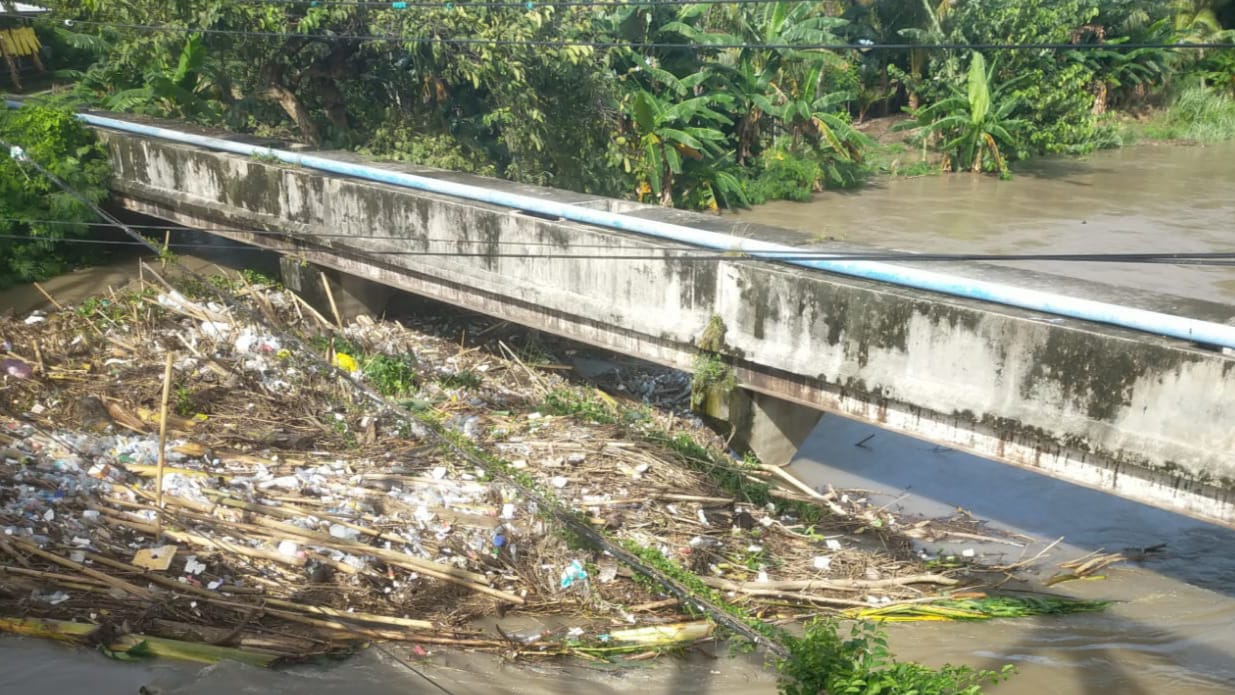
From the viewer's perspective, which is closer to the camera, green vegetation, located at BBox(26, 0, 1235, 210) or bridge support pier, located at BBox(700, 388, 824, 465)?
bridge support pier, located at BBox(700, 388, 824, 465)

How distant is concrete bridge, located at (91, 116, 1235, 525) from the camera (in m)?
4.83

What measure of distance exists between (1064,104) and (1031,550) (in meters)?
17.4

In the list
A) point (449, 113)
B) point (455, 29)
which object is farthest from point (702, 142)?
point (455, 29)

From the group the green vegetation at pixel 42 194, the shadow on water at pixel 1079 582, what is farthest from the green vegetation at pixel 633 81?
the shadow on water at pixel 1079 582

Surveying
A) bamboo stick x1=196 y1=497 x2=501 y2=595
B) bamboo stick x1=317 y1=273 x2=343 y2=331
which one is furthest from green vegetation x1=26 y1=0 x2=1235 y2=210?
bamboo stick x1=196 y1=497 x2=501 y2=595

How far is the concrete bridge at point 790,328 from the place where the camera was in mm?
4828

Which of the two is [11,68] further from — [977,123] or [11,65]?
[977,123]

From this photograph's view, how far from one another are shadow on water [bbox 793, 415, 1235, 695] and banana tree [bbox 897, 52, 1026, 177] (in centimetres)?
1282

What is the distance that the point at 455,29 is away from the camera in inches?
400

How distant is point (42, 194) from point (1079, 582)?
9770 millimetres

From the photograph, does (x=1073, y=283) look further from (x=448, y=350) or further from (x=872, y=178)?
(x=872, y=178)

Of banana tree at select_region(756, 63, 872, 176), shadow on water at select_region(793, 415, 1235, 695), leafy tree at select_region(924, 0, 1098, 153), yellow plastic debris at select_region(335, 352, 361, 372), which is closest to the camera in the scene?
shadow on water at select_region(793, 415, 1235, 695)

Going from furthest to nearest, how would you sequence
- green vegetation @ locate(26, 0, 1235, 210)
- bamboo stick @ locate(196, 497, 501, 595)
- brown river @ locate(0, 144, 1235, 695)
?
green vegetation @ locate(26, 0, 1235, 210) → bamboo stick @ locate(196, 497, 501, 595) → brown river @ locate(0, 144, 1235, 695)

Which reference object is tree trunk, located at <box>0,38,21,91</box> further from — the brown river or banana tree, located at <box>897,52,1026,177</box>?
banana tree, located at <box>897,52,1026,177</box>
